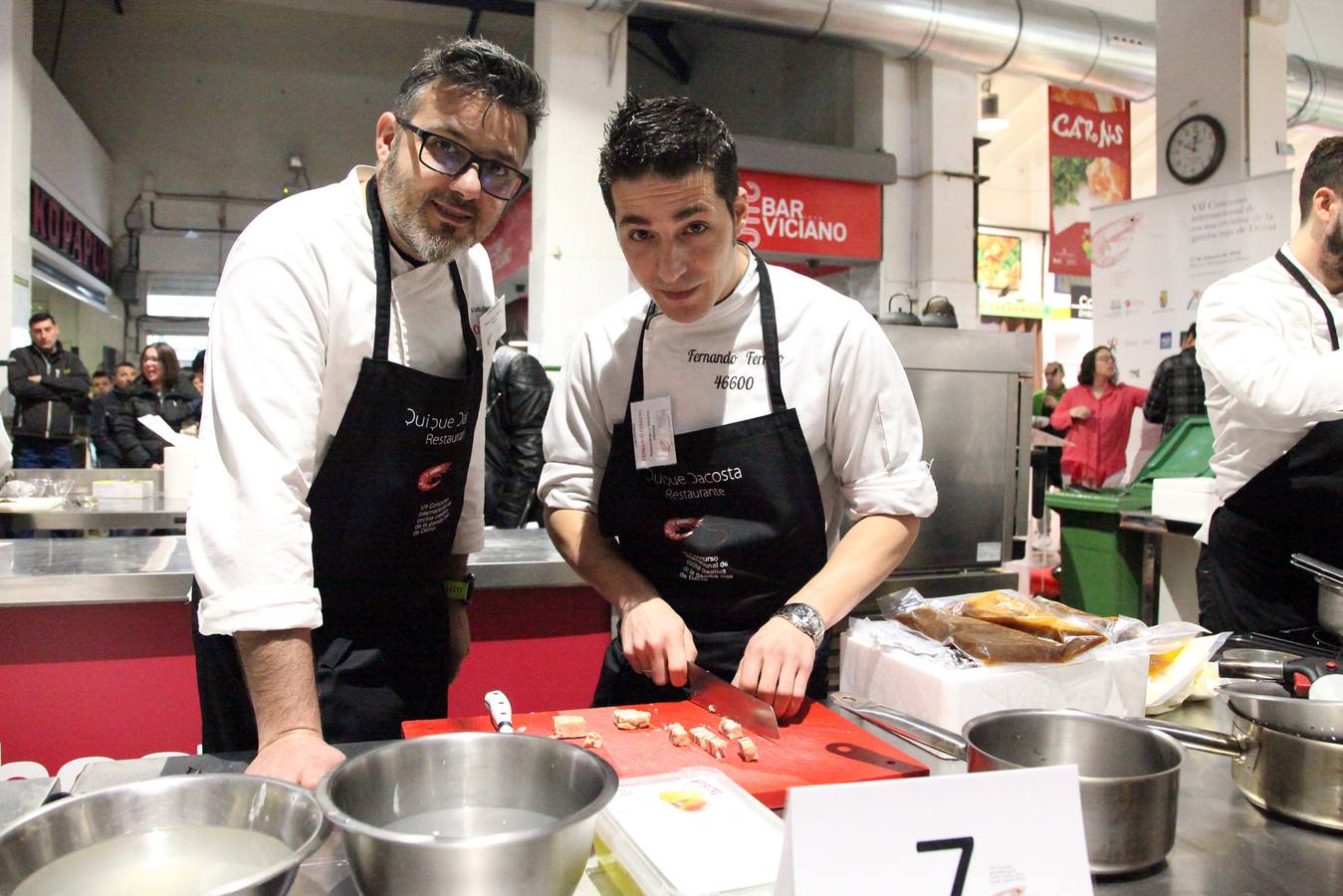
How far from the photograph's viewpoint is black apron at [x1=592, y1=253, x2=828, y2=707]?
156 centimetres

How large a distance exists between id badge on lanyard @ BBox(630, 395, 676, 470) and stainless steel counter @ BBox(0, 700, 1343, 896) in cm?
66

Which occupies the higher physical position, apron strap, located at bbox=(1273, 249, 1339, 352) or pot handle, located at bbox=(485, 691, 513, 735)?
apron strap, located at bbox=(1273, 249, 1339, 352)

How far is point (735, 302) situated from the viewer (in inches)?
63.5

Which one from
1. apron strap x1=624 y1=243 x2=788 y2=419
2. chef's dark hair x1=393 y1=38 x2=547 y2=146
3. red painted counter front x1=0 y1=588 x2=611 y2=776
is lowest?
red painted counter front x1=0 y1=588 x2=611 y2=776

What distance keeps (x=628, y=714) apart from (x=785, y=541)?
45 cm

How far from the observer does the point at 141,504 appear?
3.70m

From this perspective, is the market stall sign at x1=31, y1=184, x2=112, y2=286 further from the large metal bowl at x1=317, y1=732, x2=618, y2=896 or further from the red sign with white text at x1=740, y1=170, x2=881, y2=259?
the large metal bowl at x1=317, y1=732, x2=618, y2=896

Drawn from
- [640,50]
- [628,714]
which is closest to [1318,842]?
[628,714]

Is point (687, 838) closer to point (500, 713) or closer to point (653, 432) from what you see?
point (500, 713)

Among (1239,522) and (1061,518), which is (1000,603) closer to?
(1239,522)

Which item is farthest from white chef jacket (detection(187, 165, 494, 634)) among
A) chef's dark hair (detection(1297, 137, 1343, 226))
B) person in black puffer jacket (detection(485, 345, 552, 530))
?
person in black puffer jacket (detection(485, 345, 552, 530))

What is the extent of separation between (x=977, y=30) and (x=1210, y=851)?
6.91 m

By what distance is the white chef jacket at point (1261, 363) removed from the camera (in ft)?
6.53

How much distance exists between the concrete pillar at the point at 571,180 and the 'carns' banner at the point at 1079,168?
11.2ft
